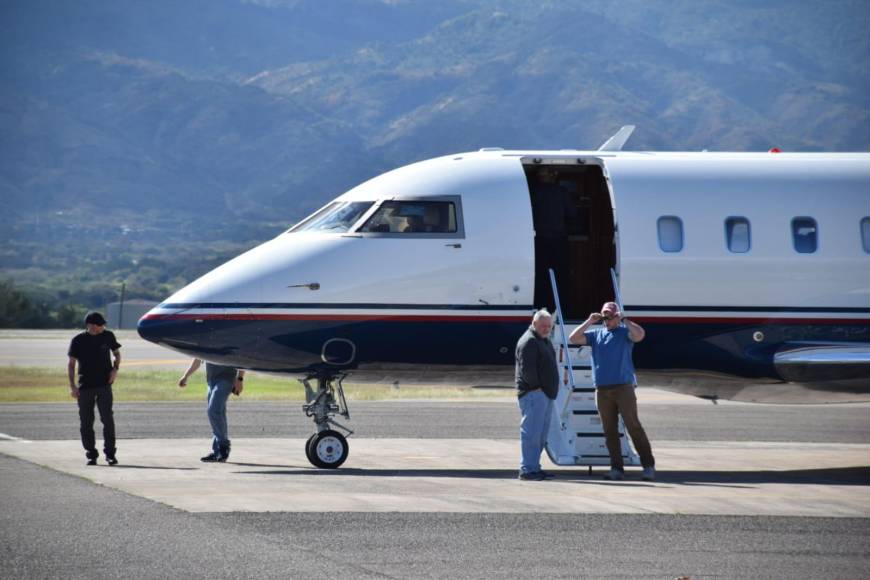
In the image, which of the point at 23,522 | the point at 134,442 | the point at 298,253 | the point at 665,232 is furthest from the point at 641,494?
the point at 134,442

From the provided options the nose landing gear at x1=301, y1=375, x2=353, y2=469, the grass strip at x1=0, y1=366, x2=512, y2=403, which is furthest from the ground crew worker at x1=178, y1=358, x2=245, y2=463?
the grass strip at x1=0, y1=366, x2=512, y2=403

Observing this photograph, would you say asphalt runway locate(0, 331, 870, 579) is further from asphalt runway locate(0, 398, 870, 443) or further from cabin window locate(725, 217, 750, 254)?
cabin window locate(725, 217, 750, 254)

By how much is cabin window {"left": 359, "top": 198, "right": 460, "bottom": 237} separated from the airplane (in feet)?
0.07

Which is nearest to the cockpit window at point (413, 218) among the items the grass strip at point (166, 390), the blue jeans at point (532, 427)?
the blue jeans at point (532, 427)

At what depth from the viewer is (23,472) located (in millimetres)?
17625

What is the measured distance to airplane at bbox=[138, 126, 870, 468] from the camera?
18.6 metres

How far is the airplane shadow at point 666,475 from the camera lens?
18.1m

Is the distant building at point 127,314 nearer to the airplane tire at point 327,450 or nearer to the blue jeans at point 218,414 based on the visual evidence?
the blue jeans at point 218,414

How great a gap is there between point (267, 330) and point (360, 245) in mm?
1759

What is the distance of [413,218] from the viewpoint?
19172 mm

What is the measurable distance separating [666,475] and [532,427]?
2.65 m

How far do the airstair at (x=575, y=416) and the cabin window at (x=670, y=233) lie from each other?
1720 millimetres

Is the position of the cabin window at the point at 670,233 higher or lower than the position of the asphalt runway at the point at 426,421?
higher

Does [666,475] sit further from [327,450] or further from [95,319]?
[95,319]
